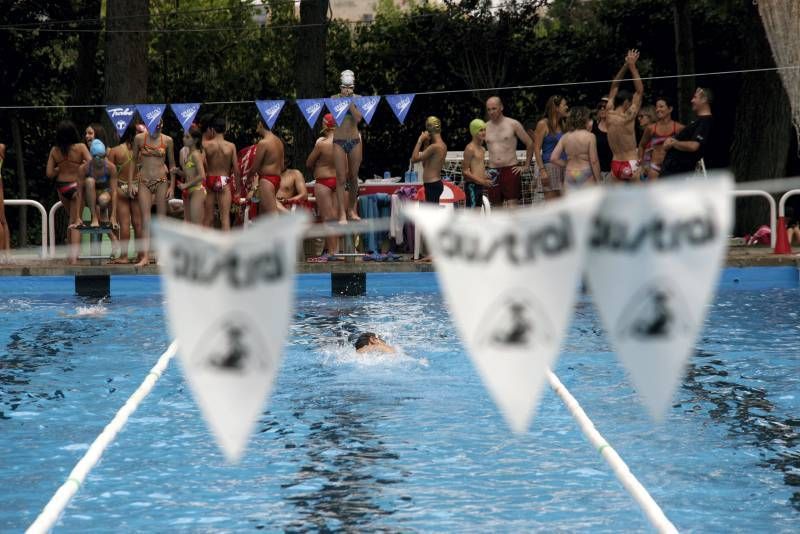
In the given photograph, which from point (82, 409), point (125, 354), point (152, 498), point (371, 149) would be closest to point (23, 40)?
point (371, 149)

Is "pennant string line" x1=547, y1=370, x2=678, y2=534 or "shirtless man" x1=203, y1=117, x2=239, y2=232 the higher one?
"shirtless man" x1=203, y1=117, x2=239, y2=232

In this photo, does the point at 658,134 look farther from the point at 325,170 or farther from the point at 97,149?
the point at 97,149

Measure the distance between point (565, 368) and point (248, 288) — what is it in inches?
297

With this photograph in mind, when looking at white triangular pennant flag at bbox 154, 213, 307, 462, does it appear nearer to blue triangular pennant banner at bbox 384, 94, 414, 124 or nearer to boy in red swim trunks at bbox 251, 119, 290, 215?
boy in red swim trunks at bbox 251, 119, 290, 215

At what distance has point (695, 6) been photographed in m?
23.7

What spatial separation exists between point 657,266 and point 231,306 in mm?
1207

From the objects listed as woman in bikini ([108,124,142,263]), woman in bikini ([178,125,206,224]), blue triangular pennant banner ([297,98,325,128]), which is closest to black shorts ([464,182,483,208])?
blue triangular pennant banner ([297,98,325,128])

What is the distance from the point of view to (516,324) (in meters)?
3.79

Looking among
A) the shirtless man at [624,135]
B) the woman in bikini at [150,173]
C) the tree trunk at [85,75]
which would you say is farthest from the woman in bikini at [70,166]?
the tree trunk at [85,75]

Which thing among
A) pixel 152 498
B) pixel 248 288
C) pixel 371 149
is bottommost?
pixel 152 498

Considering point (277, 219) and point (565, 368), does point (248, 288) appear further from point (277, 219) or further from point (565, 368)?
point (565, 368)

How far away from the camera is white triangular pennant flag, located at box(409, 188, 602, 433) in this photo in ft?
12.0

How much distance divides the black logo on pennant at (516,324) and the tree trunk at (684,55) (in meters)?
17.6

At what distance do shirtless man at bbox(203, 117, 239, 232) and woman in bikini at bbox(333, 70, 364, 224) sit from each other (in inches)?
48.3
